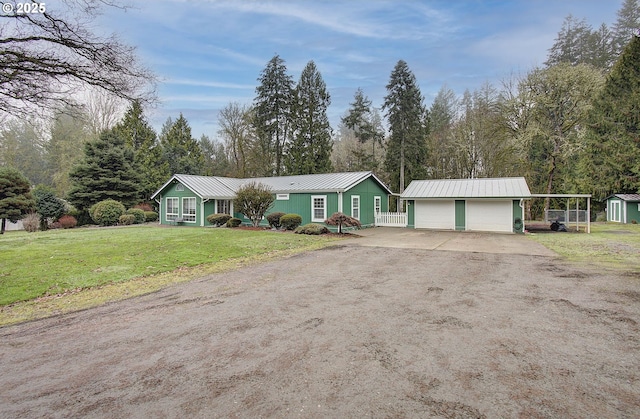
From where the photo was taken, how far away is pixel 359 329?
15.3 feet

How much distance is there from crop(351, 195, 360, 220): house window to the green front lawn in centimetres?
597

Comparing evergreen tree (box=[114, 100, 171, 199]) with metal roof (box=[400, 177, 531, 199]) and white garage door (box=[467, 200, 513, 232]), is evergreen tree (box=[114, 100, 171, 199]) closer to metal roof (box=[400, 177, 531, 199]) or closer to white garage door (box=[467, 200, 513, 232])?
metal roof (box=[400, 177, 531, 199])

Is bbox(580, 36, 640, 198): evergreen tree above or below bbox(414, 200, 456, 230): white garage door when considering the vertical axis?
above

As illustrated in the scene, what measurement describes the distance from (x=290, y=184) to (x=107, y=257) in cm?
1392

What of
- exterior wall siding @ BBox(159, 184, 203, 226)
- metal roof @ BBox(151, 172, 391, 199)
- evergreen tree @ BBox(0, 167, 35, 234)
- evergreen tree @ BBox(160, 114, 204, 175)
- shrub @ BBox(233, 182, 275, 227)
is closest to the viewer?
shrub @ BBox(233, 182, 275, 227)

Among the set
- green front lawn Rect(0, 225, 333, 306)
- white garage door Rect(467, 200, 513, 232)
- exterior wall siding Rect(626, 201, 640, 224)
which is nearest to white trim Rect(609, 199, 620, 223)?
exterior wall siding Rect(626, 201, 640, 224)

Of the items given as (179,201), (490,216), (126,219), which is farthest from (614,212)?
(126,219)

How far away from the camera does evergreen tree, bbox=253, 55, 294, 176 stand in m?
33.2

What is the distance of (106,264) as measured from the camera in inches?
363

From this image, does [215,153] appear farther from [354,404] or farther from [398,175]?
[354,404]

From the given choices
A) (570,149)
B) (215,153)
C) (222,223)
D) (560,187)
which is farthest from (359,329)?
(215,153)

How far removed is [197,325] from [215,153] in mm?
43229

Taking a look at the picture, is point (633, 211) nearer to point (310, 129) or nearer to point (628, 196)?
point (628, 196)

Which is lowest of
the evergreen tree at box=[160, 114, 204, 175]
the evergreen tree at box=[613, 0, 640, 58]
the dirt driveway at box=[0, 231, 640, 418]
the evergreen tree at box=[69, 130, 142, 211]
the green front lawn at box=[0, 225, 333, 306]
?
the dirt driveway at box=[0, 231, 640, 418]
